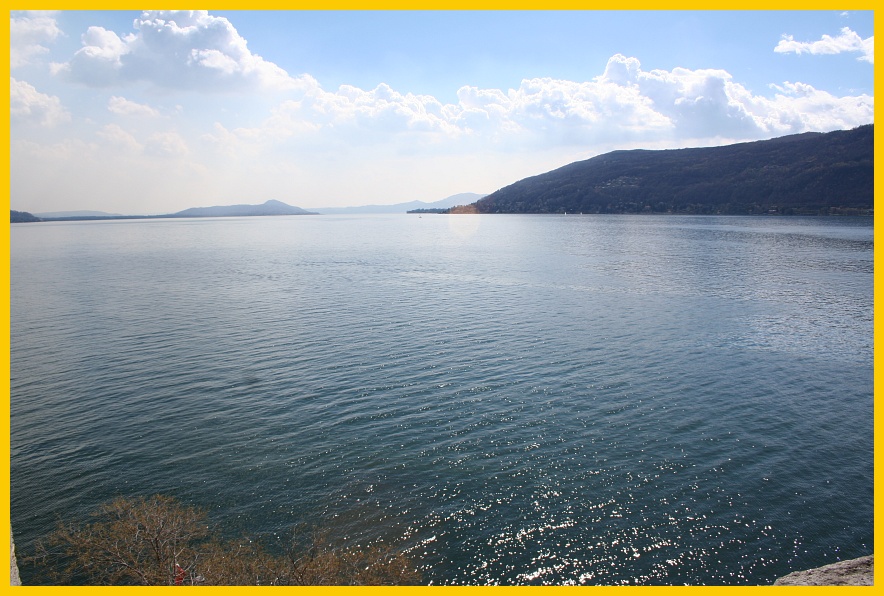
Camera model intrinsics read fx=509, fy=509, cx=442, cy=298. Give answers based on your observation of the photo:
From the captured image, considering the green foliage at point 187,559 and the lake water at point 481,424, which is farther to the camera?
the lake water at point 481,424

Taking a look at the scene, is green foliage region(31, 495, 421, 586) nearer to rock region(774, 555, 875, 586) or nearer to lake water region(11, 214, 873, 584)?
lake water region(11, 214, 873, 584)

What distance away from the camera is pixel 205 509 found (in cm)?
2473

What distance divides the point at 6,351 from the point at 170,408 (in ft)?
80.4

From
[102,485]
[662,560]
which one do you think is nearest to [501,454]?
[662,560]

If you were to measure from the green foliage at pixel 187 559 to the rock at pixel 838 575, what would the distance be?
48.3 feet

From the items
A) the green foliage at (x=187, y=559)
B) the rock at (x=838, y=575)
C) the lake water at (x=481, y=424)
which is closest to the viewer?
the rock at (x=838, y=575)

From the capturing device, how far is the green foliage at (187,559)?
2058 cm

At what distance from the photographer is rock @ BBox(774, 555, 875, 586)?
18.9m

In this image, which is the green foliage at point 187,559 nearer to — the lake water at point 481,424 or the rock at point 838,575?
the lake water at point 481,424

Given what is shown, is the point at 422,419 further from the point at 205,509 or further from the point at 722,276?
the point at 722,276

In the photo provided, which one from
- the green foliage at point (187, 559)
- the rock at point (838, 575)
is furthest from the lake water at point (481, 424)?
the green foliage at point (187, 559)

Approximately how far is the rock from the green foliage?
580 inches

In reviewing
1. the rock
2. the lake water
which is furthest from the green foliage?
the rock

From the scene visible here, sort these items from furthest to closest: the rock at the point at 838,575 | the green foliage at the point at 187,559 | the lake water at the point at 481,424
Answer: the lake water at the point at 481,424, the green foliage at the point at 187,559, the rock at the point at 838,575
